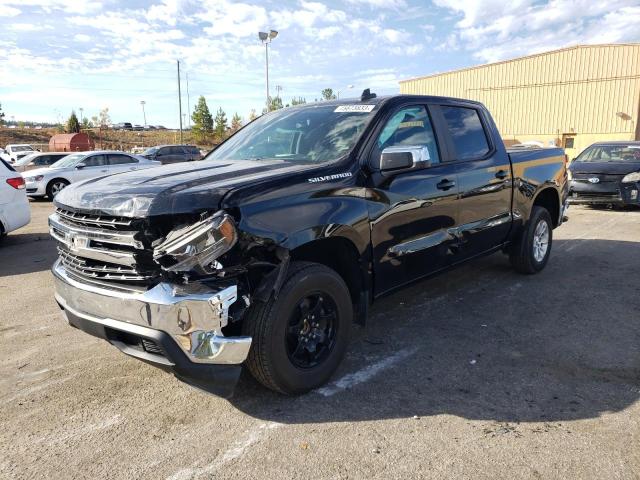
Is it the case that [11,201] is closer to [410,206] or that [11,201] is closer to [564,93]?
[410,206]

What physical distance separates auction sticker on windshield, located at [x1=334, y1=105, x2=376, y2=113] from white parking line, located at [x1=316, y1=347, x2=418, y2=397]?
1.90 metres

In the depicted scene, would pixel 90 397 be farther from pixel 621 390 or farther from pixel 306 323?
pixel 621 390

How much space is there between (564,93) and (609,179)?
20.9m

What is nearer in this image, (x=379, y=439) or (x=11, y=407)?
(x=379, y=439)

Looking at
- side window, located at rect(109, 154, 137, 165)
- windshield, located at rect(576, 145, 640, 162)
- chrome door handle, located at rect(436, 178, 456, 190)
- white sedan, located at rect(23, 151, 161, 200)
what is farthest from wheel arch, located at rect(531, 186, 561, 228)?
side window, located at rect(109, 154, 137, 165)

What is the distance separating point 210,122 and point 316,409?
62936 mm

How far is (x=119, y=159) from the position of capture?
16781mm

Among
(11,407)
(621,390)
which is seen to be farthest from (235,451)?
(621,390)

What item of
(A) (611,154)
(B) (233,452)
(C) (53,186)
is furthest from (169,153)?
(B) (233,452)

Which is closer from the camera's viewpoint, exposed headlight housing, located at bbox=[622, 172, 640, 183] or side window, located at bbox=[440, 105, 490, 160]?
side window, located at bbox=[440, 105, 490, 160]

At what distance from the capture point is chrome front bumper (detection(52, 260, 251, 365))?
263 centimetres

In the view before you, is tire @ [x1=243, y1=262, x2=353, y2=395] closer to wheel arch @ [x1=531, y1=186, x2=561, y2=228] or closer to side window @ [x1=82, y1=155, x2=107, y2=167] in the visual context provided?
wheel arch @ [x1=531, y1=186, x2=561, y2=228]

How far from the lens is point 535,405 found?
3115 mm

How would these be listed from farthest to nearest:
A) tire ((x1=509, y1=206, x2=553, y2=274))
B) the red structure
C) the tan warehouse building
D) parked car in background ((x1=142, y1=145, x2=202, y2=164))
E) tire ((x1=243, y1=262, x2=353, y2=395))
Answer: the red structure, the tan warehouse building, parked car in background ((x1=142, y1=145, x2=202, y2=164)), tire ((x1=509, y1=206, x2=553, y2=274)), tire ((x1=243, y1=262, x2=353, y2=395))
